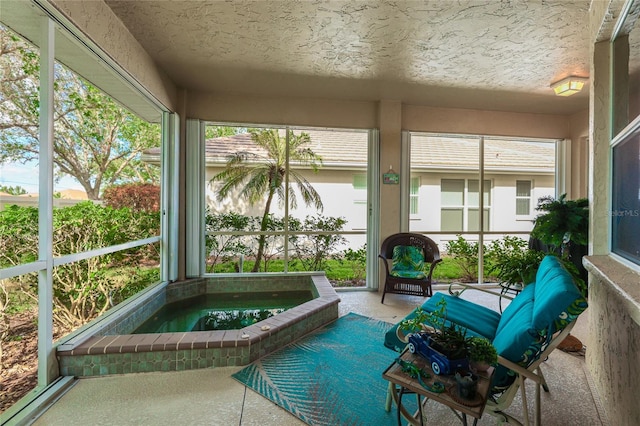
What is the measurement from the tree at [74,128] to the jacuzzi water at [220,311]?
4.87 ft

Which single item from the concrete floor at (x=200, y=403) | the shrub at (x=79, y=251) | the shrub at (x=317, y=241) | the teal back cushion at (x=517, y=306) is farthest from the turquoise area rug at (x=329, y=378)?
the shrub at (x=317, y=241)

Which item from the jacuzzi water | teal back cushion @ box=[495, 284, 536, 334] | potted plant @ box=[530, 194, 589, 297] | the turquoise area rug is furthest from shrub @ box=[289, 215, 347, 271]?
teal back cushion @ box=[495, 284, 536, 334]

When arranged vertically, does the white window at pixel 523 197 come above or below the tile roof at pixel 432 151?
below

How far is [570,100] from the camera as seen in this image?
409 cm

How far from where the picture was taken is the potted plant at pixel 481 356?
1259mm

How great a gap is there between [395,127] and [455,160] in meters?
1.29

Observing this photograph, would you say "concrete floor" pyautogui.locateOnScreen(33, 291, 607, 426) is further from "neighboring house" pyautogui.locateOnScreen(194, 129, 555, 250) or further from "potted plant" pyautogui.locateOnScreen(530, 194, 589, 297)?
"neighboring house" pyautogui.locateOnScreen(194, 129, 555, 250)

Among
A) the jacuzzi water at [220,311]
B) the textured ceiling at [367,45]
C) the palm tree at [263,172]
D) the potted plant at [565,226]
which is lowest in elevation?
the jacuzzi water at [220,311]

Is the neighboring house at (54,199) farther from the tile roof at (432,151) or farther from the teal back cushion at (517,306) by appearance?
the teal back cushion at (517,306)

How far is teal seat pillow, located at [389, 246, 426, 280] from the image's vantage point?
3.98 m

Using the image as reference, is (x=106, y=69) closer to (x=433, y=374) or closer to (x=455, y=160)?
(x=433, y=374)

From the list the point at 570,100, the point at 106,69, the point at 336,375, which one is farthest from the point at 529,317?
the point at 570,100

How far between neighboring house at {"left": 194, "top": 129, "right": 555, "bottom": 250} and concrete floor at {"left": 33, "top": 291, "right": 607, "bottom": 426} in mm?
2585

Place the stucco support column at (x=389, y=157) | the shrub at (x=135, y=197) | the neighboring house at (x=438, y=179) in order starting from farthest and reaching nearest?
the neighboring house at (x=438, y=179) → the stucco support column at (x=389, y=157) → the shrub at (x=135, y=197)
